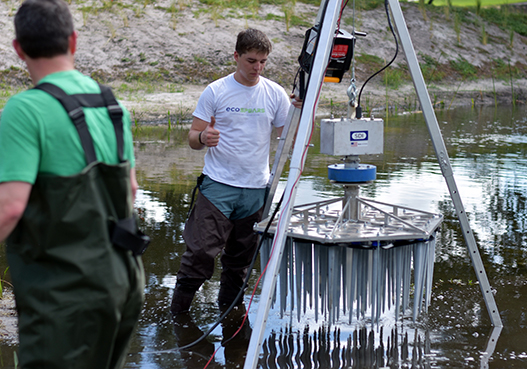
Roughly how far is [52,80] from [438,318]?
313 cm

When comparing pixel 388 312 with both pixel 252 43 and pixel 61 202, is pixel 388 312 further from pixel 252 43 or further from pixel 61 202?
pixel 61 202

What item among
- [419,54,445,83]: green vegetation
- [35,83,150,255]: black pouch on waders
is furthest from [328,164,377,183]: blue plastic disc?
[419,54,445,83]: green vegetation

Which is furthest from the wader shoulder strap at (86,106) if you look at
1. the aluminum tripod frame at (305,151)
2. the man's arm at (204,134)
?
the man's arm at (204,134)

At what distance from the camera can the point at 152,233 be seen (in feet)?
20.3

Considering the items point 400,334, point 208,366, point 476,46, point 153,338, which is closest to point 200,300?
point 153,338

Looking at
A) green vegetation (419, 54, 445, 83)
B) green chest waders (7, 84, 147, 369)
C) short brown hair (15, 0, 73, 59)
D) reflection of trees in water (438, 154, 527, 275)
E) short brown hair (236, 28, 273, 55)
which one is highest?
green vegetation (419, 54, 445, 83)

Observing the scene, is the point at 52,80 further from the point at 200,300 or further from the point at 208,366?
the point at 200,300

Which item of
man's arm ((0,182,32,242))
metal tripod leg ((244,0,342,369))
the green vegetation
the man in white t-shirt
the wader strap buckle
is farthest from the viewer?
the green vegetation

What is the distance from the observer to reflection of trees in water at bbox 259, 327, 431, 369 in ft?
11.7

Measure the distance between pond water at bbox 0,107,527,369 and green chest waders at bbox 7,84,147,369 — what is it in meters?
1.59

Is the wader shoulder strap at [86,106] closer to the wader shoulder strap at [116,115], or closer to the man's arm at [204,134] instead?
the wader shoulder strap at [116,115]

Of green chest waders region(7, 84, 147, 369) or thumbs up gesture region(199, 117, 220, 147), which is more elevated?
thumbs up gesture region(199, 117, 220, 147)

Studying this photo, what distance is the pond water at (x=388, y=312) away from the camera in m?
3.66

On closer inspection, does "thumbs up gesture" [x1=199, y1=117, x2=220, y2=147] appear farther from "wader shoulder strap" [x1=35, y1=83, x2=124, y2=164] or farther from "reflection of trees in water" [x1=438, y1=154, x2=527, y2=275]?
"reflection of trees in water" [x1=438, y1=154, x2=527, y2=275]
